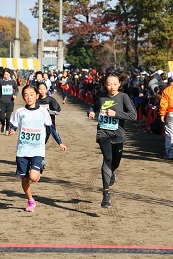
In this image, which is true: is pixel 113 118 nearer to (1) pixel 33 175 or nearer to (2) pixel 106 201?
(2) pixel 106 201

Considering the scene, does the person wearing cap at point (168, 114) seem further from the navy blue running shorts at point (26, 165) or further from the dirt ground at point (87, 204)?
the navy blue running shorts at point (26, 165)

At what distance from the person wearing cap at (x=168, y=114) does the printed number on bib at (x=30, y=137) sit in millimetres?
5194

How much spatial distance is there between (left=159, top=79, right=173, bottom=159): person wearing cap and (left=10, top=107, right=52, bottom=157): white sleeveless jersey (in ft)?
16.7

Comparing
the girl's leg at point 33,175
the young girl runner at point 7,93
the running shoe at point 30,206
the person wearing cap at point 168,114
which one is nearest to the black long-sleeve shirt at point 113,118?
the girl's leg at point 33,175

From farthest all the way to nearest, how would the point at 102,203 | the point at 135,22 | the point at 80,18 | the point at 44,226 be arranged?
the point at 80,18, the point at 135,22, the point at 102,203, the point at 44,226

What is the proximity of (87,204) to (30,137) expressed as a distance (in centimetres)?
133

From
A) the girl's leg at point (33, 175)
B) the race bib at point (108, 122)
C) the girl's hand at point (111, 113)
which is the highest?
the girl's hand at point (111, 113)

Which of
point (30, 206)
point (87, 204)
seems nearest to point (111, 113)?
point (87, 204)

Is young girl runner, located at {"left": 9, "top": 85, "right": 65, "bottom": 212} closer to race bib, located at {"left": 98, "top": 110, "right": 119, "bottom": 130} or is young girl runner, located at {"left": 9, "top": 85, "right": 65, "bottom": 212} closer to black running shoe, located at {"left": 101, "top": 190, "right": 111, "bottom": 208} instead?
race bib, located at {"left": 98, "top": 110, "right": 119, "bottom": 130}

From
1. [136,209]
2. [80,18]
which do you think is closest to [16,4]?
[80,18]

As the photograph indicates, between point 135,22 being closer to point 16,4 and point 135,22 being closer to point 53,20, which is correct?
point 16,4

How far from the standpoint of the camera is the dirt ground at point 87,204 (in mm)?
7499

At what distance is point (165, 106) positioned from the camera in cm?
1352

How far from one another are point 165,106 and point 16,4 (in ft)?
Result: 152
